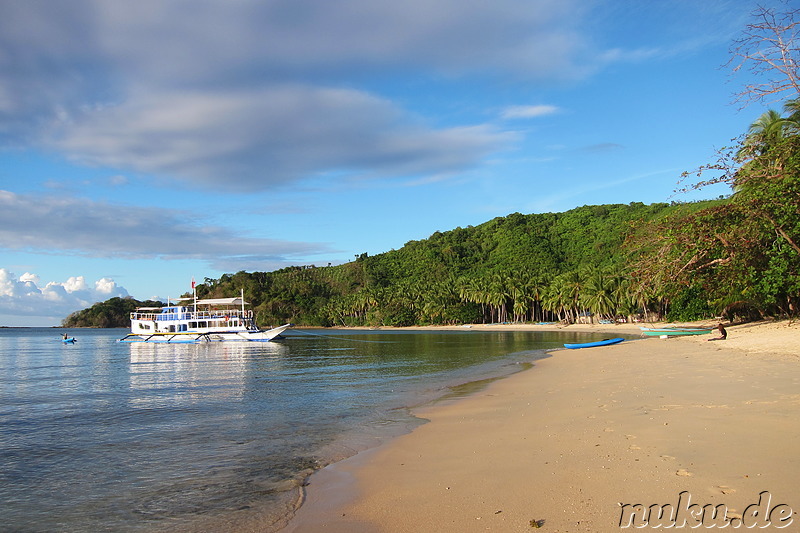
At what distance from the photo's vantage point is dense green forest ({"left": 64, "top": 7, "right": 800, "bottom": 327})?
24.7 meters

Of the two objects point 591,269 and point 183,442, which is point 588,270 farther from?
point 183,442

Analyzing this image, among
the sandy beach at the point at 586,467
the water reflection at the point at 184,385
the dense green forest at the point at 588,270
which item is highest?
the dense green forest at the point at 588,270

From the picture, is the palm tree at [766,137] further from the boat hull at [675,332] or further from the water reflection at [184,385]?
the water reflection at [184,385]

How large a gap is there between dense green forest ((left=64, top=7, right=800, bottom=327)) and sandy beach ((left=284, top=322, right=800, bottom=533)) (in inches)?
260

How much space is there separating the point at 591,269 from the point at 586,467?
85.2m

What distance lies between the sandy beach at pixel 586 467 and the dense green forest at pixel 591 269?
260 inches

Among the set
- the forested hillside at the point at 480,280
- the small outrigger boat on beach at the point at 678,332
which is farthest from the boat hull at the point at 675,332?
the forested hillside at the point at 480,280

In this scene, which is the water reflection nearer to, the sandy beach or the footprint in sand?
the sandy beach

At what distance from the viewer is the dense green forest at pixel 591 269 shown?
973 inches

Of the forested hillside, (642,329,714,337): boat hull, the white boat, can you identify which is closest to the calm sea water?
(642,329,714,337): boat hull

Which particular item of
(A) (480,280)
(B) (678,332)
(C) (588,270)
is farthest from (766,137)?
(A) (480,280)

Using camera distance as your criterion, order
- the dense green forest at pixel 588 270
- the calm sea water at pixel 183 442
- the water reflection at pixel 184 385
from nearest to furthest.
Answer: the calm sea water at pixel 183 442 → the water reflection at pixel 184 385 → the dense green forest at pixel 588 270

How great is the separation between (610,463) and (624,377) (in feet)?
34.2

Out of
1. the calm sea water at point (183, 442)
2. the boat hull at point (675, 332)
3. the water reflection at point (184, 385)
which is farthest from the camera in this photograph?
the boat hull at point (675, 332)
